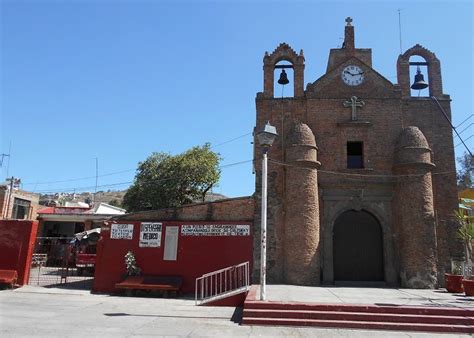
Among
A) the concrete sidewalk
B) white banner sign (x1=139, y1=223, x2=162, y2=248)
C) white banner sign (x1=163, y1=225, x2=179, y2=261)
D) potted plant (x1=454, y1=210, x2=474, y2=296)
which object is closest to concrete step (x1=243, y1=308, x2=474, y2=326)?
the concrete sidewalk

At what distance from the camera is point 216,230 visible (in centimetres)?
1580

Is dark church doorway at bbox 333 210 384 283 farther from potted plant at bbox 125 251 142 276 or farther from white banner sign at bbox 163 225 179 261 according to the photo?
potted plant at bbox 125 251 142 276

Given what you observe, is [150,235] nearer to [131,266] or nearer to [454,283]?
[131,266]

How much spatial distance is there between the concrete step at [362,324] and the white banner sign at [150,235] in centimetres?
703

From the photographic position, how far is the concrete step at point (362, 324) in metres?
9.41

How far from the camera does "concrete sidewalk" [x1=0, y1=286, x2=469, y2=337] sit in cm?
852

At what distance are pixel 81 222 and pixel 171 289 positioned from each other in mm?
19117

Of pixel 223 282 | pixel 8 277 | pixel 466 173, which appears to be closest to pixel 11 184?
pixel 8 277

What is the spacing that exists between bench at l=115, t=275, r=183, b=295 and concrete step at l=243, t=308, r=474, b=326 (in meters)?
5.23

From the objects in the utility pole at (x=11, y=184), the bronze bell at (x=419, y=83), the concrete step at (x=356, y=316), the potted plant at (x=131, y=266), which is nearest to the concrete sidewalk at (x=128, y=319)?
the concrete step at (x=356, y=316)

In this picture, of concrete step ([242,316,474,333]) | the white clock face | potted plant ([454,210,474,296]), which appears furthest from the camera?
the white clock face

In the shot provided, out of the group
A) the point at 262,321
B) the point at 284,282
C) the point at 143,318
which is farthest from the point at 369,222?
the point at 143,318

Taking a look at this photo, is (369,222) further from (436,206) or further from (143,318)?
(143,318)

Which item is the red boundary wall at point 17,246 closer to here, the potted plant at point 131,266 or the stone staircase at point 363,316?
the potted plant at point 131,266
